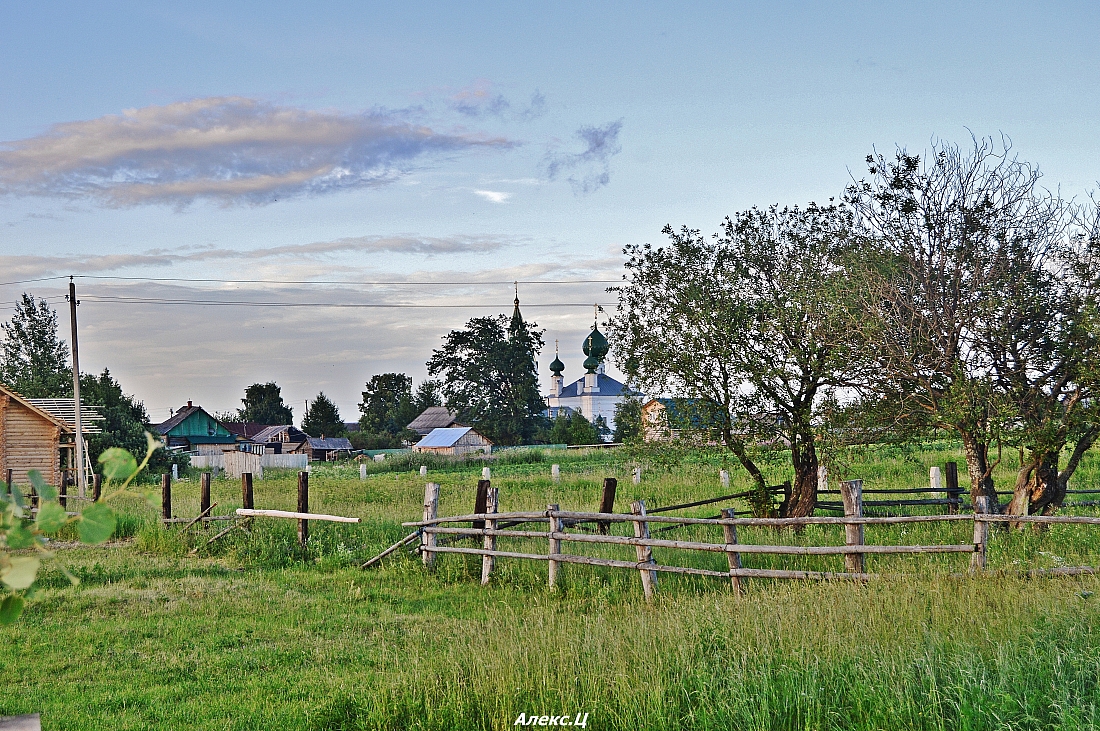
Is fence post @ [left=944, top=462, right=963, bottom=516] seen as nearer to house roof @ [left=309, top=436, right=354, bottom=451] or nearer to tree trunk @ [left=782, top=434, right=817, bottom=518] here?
tree trunk @ [left=782, top=434, right=817, bottom=518]

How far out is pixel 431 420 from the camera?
92000 millimetres

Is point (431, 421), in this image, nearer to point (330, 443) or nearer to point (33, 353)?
point (330, 443)

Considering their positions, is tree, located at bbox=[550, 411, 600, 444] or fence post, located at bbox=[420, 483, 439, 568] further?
tree, located at bbox=[550, 411, 600, 444]

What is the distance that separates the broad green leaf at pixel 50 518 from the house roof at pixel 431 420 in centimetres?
8803

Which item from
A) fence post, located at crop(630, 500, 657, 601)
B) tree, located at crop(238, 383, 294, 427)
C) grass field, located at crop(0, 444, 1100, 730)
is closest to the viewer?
grass field, located at crop(0, 444, 1100, 730)

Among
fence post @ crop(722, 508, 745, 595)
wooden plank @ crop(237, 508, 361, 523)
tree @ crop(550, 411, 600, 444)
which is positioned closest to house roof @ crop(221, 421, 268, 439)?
tree @ crop(550, 411, 600, 444)

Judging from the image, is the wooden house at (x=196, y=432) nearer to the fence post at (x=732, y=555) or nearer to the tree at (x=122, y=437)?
the tree at (x=122, y=437)

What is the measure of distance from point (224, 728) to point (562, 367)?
372 feet

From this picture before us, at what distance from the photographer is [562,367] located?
120812 mm

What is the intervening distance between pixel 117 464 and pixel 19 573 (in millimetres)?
218

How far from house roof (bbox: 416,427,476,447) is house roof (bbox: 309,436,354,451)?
15646 mm

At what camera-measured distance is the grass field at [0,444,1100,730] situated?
6.06 metres

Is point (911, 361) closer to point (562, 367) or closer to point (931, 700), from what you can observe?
point (931, 700)

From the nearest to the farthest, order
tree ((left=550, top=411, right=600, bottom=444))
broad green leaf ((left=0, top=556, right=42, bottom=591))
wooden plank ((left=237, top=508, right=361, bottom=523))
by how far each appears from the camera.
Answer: broad green leaf ((left=0, top=556, right=42, bottom=591))
wooden plank ((left=237, top=508, right=361, bottom=523))
tree ((left=550, top=411, right=600, bottom=444))
